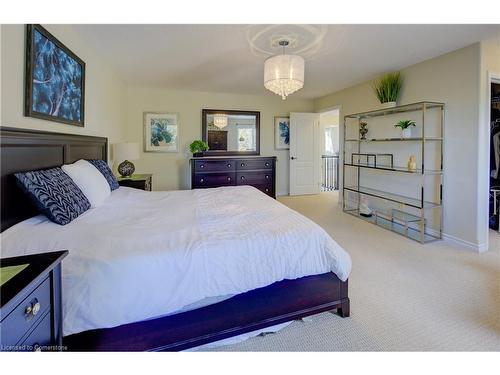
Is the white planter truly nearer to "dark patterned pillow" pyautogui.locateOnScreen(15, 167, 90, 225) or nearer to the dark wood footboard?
the dark wood footboard

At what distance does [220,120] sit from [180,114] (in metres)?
0.83

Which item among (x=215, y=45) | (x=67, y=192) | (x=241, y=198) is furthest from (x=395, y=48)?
(x=67, y=192)

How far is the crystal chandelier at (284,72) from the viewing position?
8.50 ft

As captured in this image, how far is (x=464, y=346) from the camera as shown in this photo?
5.13 ft

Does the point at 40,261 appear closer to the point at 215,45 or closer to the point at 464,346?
the point at 464,346

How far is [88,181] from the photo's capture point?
2160mm

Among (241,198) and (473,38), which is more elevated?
(473,38)

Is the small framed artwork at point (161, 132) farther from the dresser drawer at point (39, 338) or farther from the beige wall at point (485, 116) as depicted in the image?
the beige wall at point (485, 116)

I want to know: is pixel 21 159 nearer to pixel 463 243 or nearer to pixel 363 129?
pixel 463 243

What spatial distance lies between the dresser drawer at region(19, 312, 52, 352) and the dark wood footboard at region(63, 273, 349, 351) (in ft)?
0.88

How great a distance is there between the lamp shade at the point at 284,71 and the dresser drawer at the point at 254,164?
2602 mm
